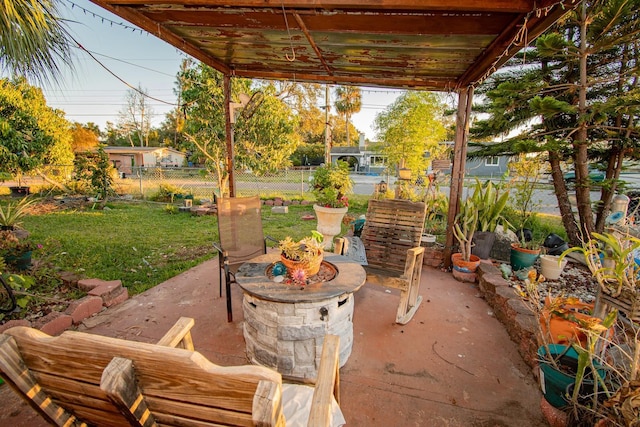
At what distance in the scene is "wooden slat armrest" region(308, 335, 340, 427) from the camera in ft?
2.99

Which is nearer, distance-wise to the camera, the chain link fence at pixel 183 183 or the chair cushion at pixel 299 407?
the chair cushion at pixel 299 407

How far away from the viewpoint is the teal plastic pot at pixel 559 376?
4.92 ft

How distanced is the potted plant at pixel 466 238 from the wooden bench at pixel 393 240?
0.81m

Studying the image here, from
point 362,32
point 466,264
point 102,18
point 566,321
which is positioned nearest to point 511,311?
point 566,321

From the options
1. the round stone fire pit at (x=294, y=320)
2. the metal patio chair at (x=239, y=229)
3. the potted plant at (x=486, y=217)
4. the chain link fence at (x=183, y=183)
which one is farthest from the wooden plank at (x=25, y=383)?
the chain link fence at (x=183, y=183)

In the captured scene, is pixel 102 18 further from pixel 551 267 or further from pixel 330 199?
pixel 551 267

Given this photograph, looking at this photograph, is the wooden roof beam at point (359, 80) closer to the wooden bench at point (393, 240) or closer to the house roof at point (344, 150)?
the wooden bench at point (393, 240)

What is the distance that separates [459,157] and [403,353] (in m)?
2.57

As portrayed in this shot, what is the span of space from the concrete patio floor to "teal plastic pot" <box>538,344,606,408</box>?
7.2 inches

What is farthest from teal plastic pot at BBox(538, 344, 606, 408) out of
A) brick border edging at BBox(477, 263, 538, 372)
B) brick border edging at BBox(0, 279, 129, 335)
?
brick border edging at BBox(0, 279, 129, 335)

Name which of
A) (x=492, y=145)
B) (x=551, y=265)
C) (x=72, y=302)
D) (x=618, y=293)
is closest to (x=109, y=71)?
(x=72, y=302)

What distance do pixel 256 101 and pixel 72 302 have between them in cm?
589

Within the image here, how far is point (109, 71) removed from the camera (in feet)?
10.3

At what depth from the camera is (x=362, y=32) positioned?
239 cm
